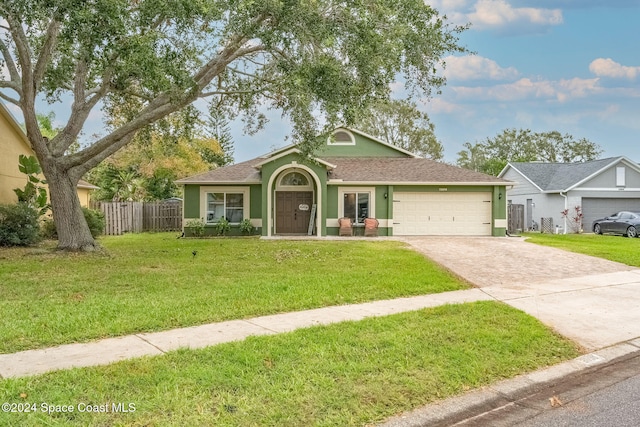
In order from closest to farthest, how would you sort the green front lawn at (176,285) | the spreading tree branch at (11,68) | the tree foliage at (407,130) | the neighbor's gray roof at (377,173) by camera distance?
the green front lawn at (176,285) < the spreading tree branch at (11,68) < the neighbor's gray roof at (377,173) < the tree foliage at (407,130)

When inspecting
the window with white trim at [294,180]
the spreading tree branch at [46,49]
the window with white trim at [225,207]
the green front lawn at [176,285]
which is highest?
the spreading tree branch at [46,49]

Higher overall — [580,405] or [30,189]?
[30,189]

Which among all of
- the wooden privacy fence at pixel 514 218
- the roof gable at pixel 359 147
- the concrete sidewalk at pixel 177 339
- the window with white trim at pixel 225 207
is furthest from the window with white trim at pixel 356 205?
the concrete sidewalk at pixel 177 339

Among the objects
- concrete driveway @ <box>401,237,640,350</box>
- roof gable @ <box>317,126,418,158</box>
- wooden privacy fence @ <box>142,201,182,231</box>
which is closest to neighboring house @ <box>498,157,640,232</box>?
roof gable @ <box>317,126,418,158</box>

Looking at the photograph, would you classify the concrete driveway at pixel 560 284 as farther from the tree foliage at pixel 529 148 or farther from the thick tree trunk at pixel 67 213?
the tree foliage at pixel 529 148

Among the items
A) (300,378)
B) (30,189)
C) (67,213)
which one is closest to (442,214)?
(67,213)

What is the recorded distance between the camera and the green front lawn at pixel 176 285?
6.12 meters

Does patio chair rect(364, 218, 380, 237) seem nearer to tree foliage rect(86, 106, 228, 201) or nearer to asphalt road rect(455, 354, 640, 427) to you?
tree foliage rect(86, 106, 228, 201)

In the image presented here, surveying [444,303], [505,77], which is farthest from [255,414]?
[505,77]

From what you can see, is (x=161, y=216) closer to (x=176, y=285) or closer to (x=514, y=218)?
(x=176, y=285)

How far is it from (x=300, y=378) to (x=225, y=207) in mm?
17899

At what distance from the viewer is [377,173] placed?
72.3 feet

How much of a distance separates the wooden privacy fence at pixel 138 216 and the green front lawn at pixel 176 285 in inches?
366

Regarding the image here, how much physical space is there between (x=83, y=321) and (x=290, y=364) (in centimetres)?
313
